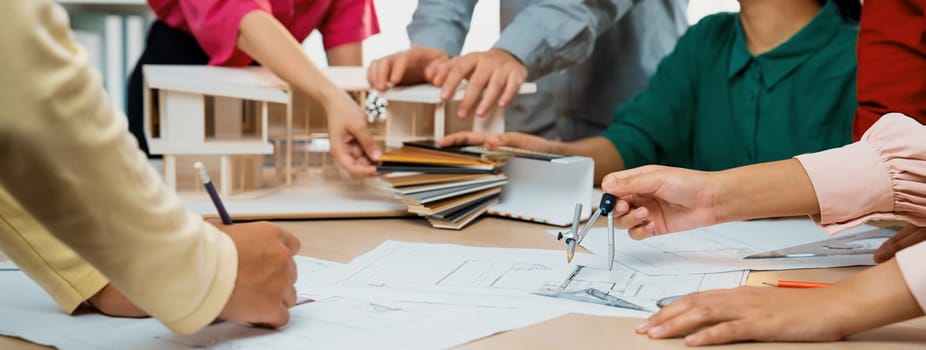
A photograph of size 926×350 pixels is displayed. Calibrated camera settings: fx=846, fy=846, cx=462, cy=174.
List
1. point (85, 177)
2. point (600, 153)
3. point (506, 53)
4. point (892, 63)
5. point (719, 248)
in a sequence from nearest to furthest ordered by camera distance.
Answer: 1. point (85, 177)
2. point (719, 248)
3. point (892, 63)
4. point (506, 53)
5. point (600, 153)

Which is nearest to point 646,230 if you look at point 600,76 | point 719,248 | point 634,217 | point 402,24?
point 634,217

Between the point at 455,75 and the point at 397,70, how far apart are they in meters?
0.10

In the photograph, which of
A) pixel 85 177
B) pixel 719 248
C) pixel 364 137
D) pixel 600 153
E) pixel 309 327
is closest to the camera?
pixel 85 177

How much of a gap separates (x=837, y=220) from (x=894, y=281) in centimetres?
25

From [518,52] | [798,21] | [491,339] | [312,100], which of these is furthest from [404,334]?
[798,21]

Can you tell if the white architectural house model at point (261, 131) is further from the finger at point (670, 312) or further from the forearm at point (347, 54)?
the finger at point (670, 312)

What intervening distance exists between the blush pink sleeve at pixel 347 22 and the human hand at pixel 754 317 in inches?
48.0

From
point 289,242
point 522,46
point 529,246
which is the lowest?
point 529,246

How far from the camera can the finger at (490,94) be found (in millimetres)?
1417

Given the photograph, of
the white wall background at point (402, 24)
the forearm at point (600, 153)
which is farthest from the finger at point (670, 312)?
the white wall background at point (402, 24)

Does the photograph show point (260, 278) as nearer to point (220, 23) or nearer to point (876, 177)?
point (876, 177)

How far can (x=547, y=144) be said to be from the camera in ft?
5.02

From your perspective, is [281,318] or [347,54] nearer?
[281,318]

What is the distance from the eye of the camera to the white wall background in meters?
2.70
